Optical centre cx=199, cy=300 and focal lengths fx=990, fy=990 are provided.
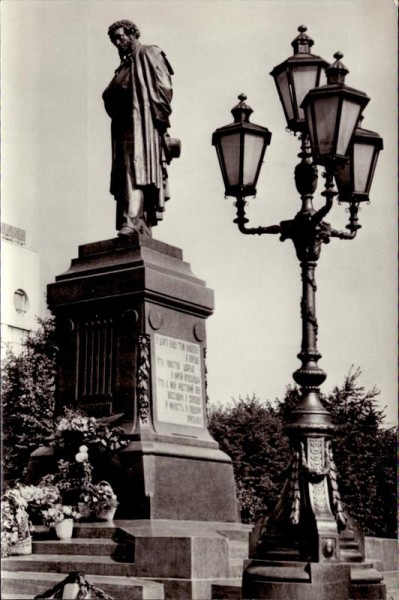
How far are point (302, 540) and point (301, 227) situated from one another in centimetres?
278

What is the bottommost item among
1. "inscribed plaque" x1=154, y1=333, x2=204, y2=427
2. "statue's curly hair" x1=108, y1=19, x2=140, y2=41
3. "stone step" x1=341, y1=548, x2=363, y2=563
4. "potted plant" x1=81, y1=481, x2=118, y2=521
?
"stone step" x1=341, y1=548, x2=363, y2=563

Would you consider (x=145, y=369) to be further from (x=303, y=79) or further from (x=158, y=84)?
(x=303, y=79)

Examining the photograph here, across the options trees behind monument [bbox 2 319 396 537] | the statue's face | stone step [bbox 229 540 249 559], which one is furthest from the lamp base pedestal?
trees behind monument [bbox 2 319 396 537]

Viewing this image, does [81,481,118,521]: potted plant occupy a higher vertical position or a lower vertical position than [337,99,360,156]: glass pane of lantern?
lower

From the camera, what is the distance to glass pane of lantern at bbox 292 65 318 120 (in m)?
9.39

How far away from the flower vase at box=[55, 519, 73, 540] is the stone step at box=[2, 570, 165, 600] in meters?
1.49

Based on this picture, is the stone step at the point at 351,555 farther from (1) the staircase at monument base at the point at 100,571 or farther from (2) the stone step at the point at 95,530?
(2) the stone step at the point at 95,530

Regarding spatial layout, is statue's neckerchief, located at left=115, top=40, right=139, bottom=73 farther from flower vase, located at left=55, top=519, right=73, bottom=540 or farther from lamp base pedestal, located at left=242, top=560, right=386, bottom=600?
lamp base pedestal, located at left=242, top=560, right=386, bottom=600

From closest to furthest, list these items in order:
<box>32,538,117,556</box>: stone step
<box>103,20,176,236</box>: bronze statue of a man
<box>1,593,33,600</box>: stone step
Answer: <box>1,593,33,600</box>: stone step → <box>32,538,117,556</box>: stone step → <box>103,20,176,236</box>: bronze statue of a man

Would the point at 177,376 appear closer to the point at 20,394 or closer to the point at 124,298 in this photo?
the point at 124,298

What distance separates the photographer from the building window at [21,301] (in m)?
59.5

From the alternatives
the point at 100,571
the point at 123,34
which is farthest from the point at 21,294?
the point at 100,571

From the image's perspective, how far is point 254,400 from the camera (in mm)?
50406

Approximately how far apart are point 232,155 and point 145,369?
4.09 meters
